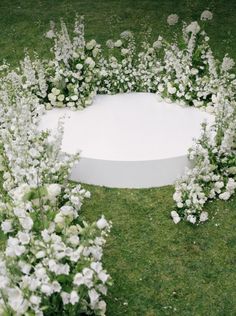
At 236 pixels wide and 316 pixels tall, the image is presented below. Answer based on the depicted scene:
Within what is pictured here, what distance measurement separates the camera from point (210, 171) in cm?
703

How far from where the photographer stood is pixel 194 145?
7.07 meters

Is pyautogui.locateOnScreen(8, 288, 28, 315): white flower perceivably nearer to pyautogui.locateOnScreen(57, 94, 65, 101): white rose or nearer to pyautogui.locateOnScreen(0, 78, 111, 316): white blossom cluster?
pyautogui.locateOnScreen(0, 78, 111, 316): white blossom cluster

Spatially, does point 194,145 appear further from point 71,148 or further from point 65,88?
point 65,88

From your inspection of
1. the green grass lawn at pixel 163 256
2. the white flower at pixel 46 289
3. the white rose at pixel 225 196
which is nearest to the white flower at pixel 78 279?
the white flower at pixel 46 289

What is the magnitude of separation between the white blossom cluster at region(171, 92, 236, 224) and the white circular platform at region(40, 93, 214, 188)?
0.82ft

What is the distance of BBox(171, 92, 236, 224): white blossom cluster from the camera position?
21.5 ft

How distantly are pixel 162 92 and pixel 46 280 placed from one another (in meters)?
4.92

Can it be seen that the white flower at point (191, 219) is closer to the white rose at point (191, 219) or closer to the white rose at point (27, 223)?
the white rose at point (191, 219)

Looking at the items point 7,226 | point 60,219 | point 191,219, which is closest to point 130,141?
point 191,219

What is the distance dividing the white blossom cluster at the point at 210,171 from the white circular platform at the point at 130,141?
249mm

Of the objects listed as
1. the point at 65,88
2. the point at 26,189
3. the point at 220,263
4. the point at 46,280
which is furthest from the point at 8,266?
the point at 65,88

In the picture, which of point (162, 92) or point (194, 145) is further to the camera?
point (162, 92)

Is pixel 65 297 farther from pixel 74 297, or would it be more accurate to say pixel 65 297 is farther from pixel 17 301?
pixel 17 301

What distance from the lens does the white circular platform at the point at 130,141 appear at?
6953 millimetres
